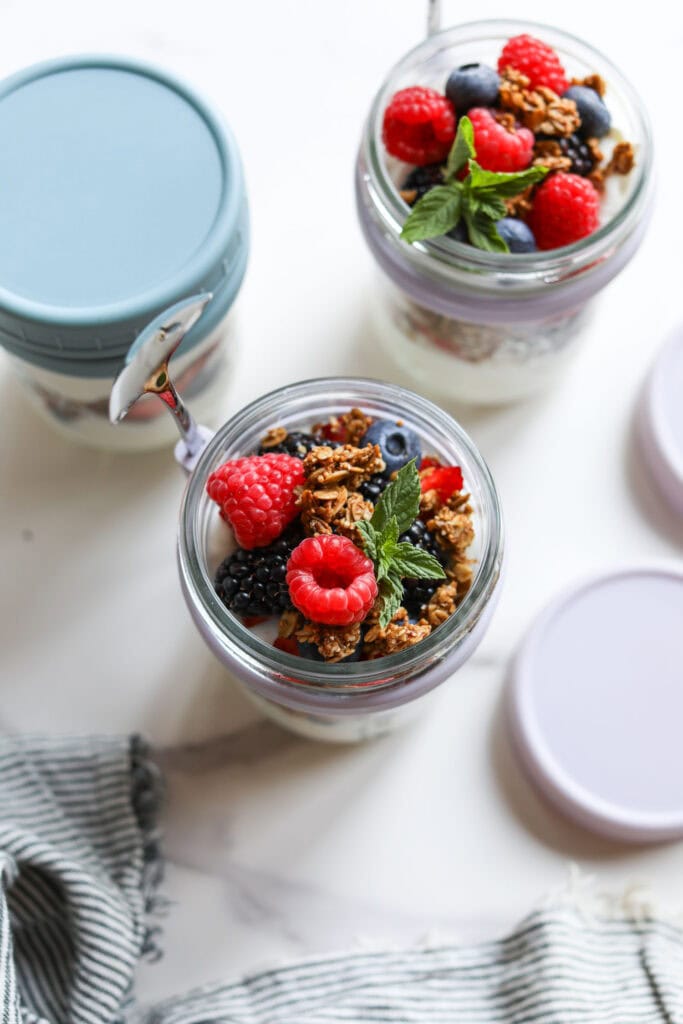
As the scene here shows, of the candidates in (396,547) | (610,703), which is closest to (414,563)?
(396,547)

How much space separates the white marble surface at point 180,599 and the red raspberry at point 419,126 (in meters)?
0.22

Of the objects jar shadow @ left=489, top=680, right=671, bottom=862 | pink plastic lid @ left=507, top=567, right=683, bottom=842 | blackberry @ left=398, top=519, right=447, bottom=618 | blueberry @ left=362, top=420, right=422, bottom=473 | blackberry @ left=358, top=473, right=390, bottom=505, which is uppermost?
blueberry @ left=362, top=420, right=422, bottom=473

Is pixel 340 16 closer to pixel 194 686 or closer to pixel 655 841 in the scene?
pixel 194 686

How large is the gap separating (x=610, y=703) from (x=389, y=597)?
344mm

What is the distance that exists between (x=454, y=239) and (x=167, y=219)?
0.23 metres

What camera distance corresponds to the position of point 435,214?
0.95 metres

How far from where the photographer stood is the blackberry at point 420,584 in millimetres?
860

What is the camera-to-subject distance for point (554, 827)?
3.50 ft

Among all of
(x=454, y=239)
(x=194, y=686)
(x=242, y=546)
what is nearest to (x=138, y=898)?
(x=194, y=686)

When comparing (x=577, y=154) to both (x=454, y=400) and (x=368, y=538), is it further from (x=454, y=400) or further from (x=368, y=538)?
(x=368, y=538)

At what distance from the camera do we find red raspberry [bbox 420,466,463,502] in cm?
90

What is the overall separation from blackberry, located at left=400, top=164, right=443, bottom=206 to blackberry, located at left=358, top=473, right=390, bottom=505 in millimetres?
252

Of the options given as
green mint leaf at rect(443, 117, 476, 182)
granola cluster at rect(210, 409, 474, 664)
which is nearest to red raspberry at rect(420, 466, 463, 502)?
granola cluster at rect(210, 409, 474, 664)

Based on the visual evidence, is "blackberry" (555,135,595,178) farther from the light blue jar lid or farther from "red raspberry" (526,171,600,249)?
the light blue jar lid
